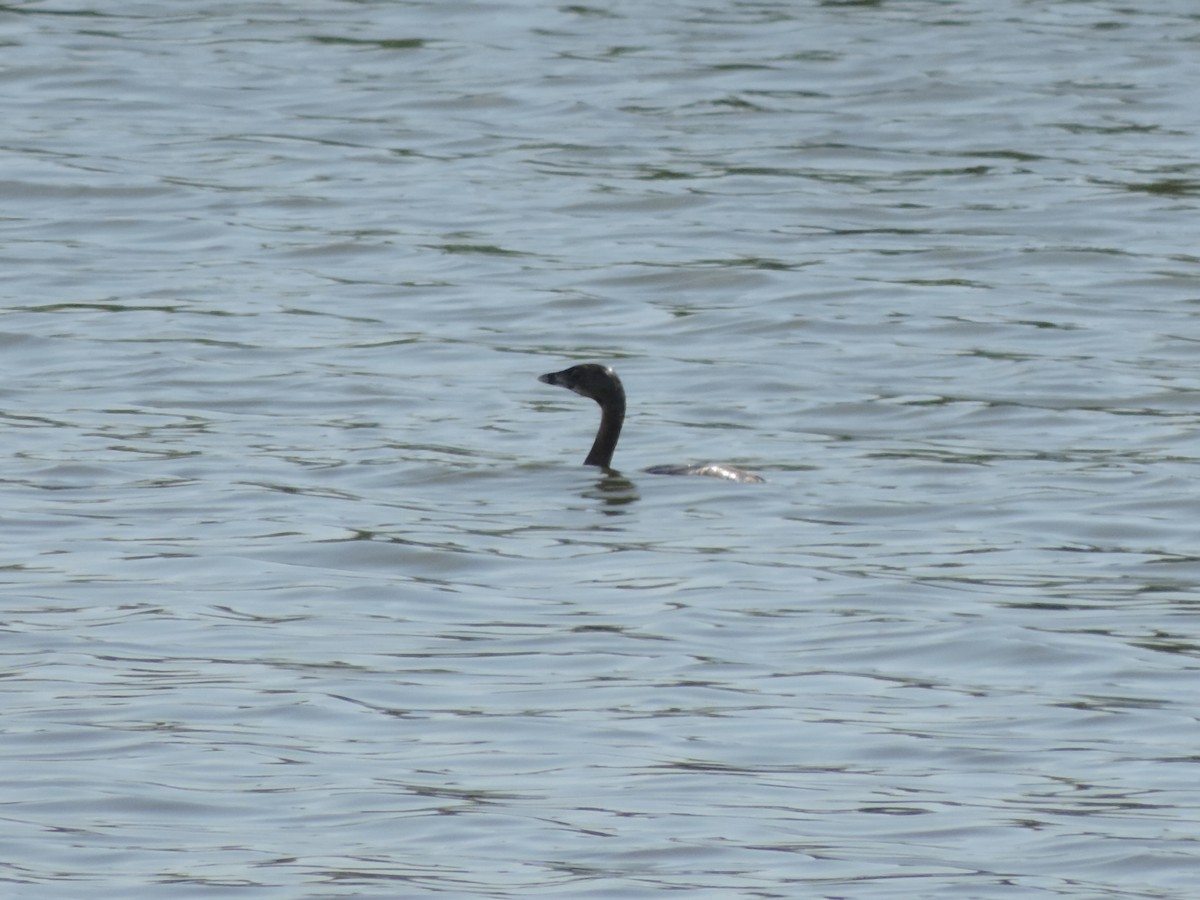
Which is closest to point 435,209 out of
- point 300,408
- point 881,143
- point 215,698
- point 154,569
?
point 881,143

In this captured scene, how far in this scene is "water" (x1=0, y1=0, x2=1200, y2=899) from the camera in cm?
788

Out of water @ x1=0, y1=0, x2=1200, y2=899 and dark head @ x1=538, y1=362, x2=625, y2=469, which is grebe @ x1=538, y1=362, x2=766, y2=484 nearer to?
dark head @ x1=538, y1=362, x2=625, y2=469

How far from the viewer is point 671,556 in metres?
11.8

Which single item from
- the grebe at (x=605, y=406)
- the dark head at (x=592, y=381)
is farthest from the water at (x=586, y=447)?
the dark head at (x=592, y=381)

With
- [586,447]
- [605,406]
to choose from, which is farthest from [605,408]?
[586,447]

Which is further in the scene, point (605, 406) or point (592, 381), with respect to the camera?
point (592, 381)

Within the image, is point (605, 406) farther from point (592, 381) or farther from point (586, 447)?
point (586, 447)

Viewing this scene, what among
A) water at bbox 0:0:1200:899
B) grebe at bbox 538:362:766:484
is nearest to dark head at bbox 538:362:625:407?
grebe at bbox 538:362:766:484

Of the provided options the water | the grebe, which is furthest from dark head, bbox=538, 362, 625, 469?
the water

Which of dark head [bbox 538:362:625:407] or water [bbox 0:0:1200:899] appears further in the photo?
dark head [bbox 538:362:625:407]

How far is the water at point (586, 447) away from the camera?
7.88 meters

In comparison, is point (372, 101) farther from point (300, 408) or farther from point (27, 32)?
point (300, 408)

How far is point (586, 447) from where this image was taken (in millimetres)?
14758

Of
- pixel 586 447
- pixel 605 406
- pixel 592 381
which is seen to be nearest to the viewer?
pixel 605 406
